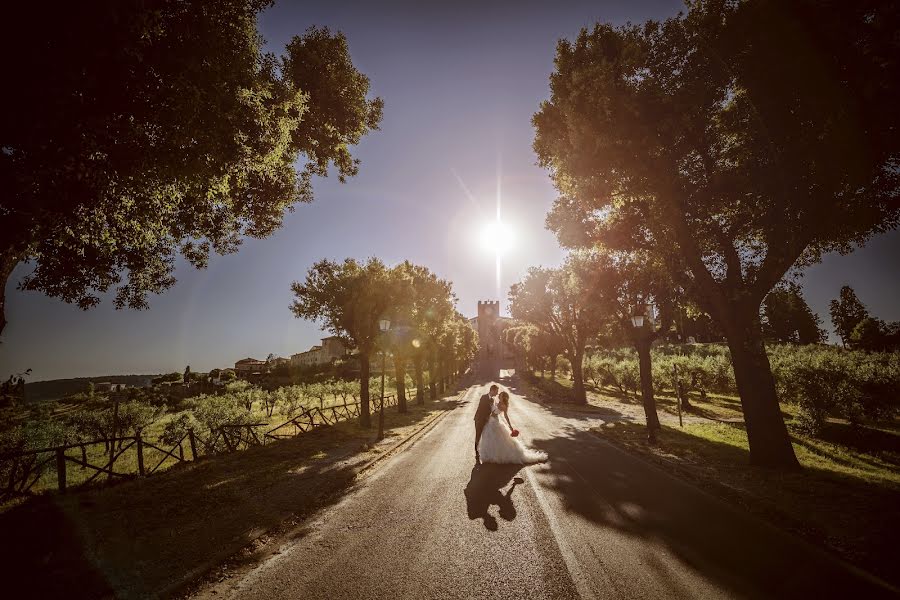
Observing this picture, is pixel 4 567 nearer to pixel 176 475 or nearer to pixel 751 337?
pixel 176 475

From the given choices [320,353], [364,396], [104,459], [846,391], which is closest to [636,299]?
[846,391]

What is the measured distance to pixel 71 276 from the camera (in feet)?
29.2

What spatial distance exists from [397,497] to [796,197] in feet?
36.3

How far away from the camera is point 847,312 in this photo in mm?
67000

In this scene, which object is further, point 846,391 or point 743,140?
point 846,391

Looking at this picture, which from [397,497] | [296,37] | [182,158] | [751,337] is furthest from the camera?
[296,37]

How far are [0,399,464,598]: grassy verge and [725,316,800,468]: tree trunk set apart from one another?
10466 mm

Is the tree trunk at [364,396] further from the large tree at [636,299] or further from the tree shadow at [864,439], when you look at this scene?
the tree shadow at [864,439]

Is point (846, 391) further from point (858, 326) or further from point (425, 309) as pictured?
point (858, 326)

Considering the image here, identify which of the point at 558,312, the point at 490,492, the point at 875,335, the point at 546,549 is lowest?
the point at 490,492

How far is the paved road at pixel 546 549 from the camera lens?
384 centimetres

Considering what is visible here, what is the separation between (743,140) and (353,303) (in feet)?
54.0

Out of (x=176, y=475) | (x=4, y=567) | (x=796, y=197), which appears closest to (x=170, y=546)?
(x=4, y=567)

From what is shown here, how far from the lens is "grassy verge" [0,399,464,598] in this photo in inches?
175
